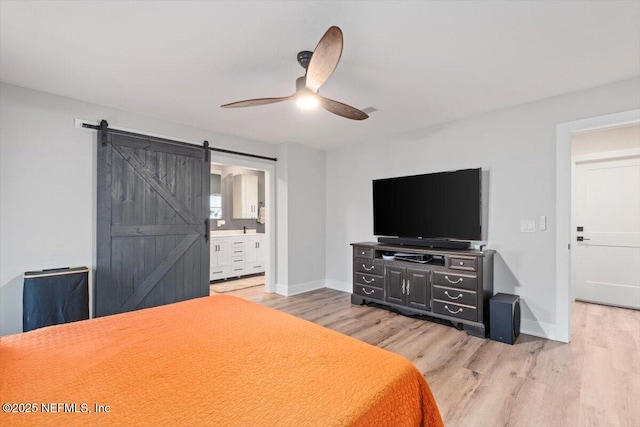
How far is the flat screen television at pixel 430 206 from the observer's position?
3554mm

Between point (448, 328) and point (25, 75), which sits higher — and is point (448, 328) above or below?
below

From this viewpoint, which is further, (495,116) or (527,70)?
(495,116)

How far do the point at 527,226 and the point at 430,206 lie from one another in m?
1.06

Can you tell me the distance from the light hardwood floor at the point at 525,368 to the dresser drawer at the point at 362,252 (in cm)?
76

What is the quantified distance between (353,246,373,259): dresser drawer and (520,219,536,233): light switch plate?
1756 millimetres

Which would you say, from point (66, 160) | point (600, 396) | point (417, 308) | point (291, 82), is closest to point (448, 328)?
point (417, 308)

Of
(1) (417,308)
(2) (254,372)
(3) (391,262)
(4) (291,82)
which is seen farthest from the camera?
(3) (391,262)

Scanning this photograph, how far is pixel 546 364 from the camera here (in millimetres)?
2539

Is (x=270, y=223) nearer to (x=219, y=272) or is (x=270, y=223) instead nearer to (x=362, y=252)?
(x=219, y=272)

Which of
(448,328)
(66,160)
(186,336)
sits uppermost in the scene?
(66,160)

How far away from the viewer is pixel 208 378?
113 cm

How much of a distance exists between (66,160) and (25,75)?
81 cm

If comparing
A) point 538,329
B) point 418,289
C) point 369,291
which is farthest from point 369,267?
point 538,329

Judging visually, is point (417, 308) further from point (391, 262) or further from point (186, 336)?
point (186, 336)
